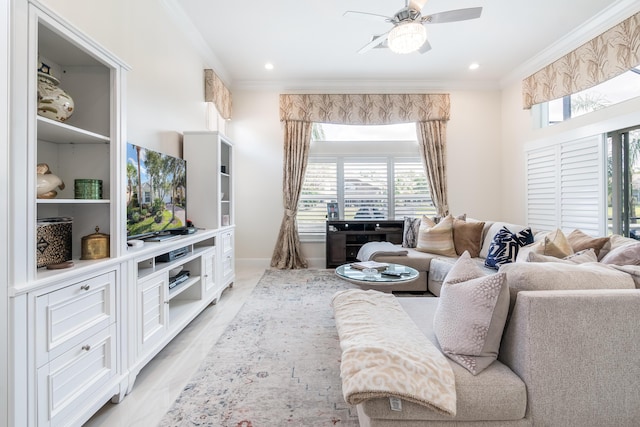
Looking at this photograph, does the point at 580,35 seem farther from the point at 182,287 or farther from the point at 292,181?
the point at 182,287

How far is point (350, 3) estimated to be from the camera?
3.01 meters

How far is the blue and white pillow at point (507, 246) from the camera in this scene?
2.94 meters

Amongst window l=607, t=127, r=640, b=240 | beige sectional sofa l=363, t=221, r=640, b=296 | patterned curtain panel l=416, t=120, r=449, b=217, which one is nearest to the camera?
window l=607, t=127, r=640, b=240

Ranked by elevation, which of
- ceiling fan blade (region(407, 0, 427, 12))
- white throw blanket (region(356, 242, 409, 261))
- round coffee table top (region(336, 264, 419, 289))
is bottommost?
round coffee table top (region(336, 264, 419, 289))

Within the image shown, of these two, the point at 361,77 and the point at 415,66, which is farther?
the point at 361,77

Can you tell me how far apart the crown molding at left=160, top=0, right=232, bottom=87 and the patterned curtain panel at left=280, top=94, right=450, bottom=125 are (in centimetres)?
98

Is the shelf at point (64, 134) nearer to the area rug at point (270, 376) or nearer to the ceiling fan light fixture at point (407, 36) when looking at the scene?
the area rug at point (270, 376)

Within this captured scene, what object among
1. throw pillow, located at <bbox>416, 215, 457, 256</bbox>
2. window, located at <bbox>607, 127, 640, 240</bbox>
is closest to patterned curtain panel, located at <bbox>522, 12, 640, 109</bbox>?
window, located at <bbox>607, 127, 640, 240</bbox>

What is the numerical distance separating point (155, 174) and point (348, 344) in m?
2.06

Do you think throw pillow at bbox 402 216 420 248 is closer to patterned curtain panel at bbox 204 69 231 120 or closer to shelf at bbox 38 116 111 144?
patterned curtain panel at bbox 204 69 231 120

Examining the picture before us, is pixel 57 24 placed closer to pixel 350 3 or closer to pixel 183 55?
pixel 183 55

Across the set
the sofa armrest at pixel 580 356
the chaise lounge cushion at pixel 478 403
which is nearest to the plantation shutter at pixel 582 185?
the sofa armrest at pixel 580 356

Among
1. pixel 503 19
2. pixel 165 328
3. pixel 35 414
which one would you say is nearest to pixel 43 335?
pixel 35 414

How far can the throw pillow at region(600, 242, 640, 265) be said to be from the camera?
173 cm
